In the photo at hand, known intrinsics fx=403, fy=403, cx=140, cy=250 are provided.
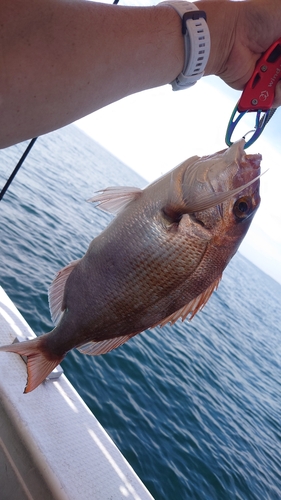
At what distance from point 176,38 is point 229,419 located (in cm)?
1059

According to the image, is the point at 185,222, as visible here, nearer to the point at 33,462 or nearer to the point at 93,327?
the point at 93,327

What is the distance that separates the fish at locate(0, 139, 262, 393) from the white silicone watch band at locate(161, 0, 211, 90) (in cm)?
40

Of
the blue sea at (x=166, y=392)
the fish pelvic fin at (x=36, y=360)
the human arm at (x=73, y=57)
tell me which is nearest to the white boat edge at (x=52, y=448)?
the fish pelvic fin at (x=36, y=360)

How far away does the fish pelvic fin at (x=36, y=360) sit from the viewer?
5.86ft

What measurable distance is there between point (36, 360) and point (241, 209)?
1155mm

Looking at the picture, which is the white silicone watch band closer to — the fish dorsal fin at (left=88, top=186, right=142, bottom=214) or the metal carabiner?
the metal carabiner

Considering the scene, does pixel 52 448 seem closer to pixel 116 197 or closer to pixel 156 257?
pixel 156 257

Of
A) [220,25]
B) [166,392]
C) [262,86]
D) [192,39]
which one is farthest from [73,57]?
[166,392]

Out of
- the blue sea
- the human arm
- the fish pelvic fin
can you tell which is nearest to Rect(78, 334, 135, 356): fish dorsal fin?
the fish pelvic fin

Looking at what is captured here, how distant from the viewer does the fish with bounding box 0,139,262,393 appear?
5.90 feet

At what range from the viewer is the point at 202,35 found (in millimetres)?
1491

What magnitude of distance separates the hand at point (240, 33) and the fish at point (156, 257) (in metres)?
0.37

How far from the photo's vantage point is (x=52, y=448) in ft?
9.07

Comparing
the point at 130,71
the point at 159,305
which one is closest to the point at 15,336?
the point at 159,305
